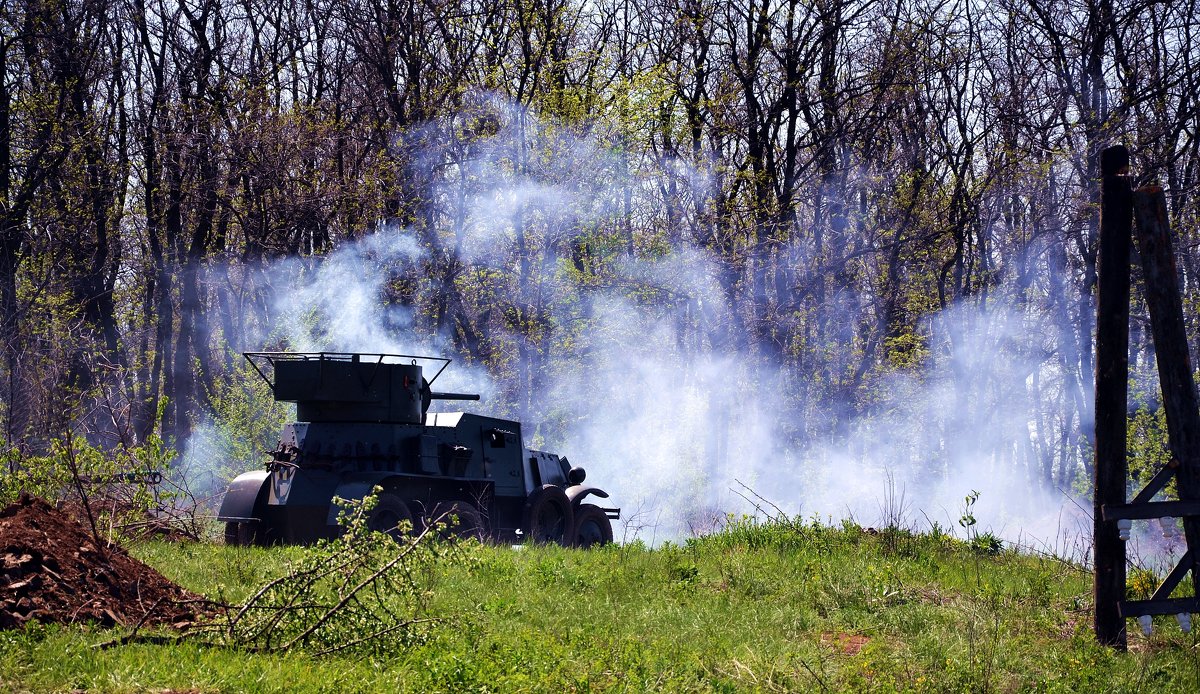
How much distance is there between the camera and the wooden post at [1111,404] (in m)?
8.58

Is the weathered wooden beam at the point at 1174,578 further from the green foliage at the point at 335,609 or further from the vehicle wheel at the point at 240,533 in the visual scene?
the vehicle wheel at the point at 240,533

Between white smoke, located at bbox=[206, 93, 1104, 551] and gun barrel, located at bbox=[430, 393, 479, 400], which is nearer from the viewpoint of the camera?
gun barrel, located at bbox=[430, 393, 479, 400]

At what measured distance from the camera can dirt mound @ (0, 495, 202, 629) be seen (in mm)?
7195

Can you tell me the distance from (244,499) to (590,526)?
5273 millimetres

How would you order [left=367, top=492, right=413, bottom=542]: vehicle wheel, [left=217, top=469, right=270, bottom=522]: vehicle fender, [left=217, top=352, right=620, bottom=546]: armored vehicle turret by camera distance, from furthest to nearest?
[left=217, top=469, right=270, bottom=522]: vehicle fender
[left=217, top=352, right=620, bottom=546]: armored vehicle turret
[left=367, top=492, right=413, bottom=542]: vehicle wheel

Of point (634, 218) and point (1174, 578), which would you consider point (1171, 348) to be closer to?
point (1174, 578)

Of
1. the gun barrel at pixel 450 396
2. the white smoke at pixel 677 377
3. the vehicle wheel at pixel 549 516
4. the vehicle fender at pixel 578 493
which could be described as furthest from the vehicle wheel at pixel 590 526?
the white smoke at pixel 677 377

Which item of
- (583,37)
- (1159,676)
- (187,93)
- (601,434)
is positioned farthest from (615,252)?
(1159,676)

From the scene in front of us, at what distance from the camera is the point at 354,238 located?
2586 cm

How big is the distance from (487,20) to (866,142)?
396 inches

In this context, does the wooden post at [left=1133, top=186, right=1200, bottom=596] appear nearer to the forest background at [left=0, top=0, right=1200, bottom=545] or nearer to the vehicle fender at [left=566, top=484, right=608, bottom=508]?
the vehicle fender at [left=566, top=484, right=608, bottom=508]

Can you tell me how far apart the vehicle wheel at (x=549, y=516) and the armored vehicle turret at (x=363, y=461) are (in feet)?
0.10

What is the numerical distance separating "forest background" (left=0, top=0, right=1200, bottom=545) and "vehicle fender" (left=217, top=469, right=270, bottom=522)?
9.31 meters

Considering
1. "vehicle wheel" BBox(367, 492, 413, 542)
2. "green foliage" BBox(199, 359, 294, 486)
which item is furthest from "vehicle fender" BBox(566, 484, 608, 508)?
"green foliage" BBox(199, 359, 294, 486)
